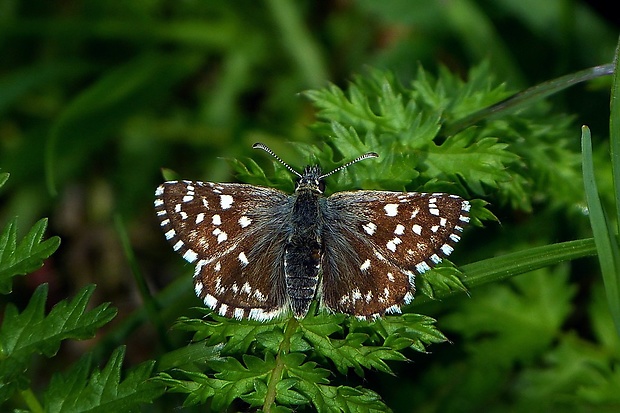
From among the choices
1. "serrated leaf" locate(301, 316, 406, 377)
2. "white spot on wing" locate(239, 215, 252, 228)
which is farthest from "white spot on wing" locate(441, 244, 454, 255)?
"white spot on wing" locate(239, 215, 252, 228)

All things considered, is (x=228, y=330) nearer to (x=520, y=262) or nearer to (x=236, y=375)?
(x=236, y=375)

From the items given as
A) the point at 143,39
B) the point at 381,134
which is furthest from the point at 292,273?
the point at 143,39

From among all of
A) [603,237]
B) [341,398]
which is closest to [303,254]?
[341,398]

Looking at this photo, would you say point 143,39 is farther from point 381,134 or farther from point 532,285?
point 532,285

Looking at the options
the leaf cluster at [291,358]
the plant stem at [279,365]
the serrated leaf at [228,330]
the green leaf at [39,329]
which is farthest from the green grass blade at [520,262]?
the green leaf at [39,329]

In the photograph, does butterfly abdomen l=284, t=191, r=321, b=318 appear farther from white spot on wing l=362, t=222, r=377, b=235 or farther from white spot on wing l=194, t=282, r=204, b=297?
white spot on wing l=194, t=282, r=204, b=297

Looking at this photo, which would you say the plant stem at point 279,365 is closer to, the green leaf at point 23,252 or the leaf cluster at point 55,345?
the leaf cluster at point 55,345
